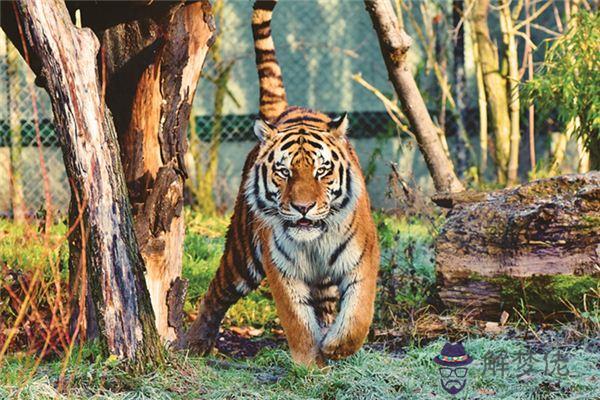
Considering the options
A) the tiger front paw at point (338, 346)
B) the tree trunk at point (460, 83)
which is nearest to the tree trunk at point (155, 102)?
the tiger front paw at point (338, 346)

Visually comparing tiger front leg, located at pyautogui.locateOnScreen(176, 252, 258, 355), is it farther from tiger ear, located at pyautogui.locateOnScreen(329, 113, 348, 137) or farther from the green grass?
tiger ear, located at pyautogui.locateOnScreen(329, 113, 348, 137)

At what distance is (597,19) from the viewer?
22.6 feet

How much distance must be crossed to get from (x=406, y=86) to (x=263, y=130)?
68.0 inches

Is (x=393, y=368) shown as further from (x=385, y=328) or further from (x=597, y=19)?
(x=597, y=19)

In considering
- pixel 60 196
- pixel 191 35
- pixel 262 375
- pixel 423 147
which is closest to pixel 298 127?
pixel 191 35

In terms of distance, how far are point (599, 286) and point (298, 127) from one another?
72.8 inches

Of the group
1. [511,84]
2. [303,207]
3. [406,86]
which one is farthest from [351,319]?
[511,84]

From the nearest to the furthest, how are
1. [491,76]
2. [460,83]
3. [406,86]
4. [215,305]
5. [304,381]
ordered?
[304,381]
[215,305]
[406,86]
[491,76]
[460,83]

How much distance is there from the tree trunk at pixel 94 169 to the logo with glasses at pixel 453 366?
1.27m

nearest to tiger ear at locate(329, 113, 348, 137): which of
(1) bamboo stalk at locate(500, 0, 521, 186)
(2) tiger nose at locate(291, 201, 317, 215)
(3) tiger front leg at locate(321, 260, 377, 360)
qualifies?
(2) tiger nose at locate(291, 201, 317, 215)

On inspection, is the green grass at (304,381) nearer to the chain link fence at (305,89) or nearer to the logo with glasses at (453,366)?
the logo with glasses at (453,366)

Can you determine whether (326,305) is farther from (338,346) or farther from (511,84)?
(511,84)

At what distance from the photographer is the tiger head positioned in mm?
4758

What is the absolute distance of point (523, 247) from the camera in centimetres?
553
